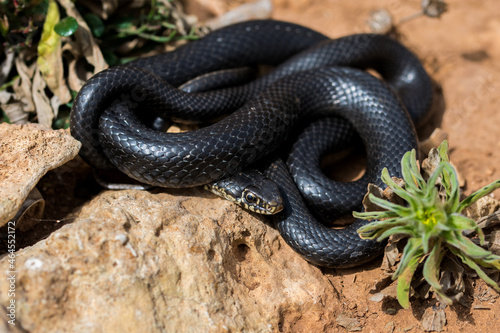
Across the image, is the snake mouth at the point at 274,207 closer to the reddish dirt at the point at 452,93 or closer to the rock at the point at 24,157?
the reddish dirt at the point at 452,93

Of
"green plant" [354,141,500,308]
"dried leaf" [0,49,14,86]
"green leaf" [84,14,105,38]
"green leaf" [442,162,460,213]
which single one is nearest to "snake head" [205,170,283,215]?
"green plant" [354,141,500,308]

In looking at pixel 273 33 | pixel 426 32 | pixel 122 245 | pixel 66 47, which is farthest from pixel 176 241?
pixel 426 32

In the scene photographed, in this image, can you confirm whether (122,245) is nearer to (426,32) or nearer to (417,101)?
(417,101)

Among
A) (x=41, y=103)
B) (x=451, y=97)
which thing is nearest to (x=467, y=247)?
(x=451, y=97)

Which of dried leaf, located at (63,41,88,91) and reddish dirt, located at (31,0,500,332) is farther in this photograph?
dried leaf, located at (63,41,88,91)

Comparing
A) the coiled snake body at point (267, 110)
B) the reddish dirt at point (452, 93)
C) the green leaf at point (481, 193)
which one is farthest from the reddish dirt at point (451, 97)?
the green leaf at point (481, 193)

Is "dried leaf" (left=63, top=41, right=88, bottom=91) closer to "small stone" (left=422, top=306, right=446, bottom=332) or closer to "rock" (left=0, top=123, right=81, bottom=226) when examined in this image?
"rock" (left=0, top=123, right=81, bottom=226)
